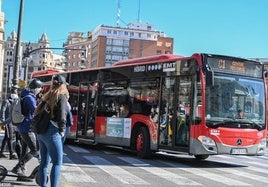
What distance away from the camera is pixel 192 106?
42.4 ft

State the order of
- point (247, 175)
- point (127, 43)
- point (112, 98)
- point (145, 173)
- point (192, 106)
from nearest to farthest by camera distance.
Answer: point (145, 173)
point (247, 175)
point (192, 106)
point (112, 98)
point (127, 43)

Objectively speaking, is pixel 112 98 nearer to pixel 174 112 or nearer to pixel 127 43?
→ pixel 174 112

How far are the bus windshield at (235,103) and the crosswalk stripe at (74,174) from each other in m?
3.77

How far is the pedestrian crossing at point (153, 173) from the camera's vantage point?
957 centimetres

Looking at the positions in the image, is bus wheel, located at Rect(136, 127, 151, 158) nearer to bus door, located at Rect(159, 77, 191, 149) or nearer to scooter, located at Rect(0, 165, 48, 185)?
bus door, located at Rect(159, 77, 191, 149)

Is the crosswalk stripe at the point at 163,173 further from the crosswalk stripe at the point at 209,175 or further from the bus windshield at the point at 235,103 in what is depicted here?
the bus windshield at the point at 235,103

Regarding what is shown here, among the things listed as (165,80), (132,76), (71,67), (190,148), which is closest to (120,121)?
(132,76)

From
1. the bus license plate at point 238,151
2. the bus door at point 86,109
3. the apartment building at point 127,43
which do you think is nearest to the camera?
the bus license plate at point 238,151

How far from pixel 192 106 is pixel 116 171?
119 inches

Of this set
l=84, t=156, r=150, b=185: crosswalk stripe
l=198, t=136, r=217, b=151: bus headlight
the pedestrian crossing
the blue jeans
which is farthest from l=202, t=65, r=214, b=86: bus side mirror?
the blue jeans

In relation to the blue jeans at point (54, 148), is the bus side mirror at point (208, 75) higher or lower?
higher

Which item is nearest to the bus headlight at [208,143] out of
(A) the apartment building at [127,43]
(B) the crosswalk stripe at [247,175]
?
(B) the crosswalk stripe at [247,175]

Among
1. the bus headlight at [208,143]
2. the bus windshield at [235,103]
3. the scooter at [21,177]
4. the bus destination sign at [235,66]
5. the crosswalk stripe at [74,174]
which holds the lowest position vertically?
the crosswalk stripe at [74,174]

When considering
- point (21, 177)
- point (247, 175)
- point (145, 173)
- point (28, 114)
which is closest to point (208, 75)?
point (247, 175)
